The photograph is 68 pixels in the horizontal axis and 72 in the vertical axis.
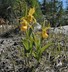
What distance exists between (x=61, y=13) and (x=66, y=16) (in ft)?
2.90

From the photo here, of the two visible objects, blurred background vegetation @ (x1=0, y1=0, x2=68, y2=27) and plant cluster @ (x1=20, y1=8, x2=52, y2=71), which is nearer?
plant cluster @ (x1=20, y1=8, x2=52, y2=71)

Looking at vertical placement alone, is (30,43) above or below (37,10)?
above

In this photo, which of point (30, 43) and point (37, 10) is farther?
point (37, 10)

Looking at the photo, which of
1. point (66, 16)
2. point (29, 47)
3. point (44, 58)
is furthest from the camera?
point (66, 16)

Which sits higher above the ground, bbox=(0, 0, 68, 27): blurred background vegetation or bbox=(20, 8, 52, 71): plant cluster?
bbox=(20, 8, 52, 71): plant cluster

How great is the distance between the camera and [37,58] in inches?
164

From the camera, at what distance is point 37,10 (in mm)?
9172

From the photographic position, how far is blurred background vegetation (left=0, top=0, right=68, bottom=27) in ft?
28.5

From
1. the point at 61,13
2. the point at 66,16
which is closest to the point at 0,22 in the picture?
the point at 61,13

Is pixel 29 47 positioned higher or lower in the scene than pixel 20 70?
higher

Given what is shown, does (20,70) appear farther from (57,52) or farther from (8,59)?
(57,52)

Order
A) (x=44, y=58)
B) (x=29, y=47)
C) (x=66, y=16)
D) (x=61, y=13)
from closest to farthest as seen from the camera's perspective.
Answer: (x=29, y=47)
(x=44, y=58)
(x=61, y=13)
(x=66, y=16)

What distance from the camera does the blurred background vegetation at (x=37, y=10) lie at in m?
8.70

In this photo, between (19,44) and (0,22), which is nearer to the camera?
(19,44)
